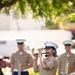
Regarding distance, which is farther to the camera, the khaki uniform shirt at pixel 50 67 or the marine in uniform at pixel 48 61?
the khaki uniform shirt at pixel 50 67

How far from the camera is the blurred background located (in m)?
13.5

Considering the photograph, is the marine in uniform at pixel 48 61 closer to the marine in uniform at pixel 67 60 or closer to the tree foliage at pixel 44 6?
the marine in uniform at pixel 67 60

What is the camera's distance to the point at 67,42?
363 inches

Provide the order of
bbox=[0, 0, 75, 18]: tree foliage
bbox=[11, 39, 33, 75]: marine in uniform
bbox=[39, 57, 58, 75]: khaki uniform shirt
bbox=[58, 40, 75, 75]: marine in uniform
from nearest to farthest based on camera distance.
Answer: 1. bbox=[39, 57, 58, 75]: khaki uniform shirt
2. bbox=[58, 40, 75, 75]: marine in uniform
3. bbox=[11, 39, 33, 75]: marine in uniform
4. bbox=[0, 0, 75, 18]: tree foliage

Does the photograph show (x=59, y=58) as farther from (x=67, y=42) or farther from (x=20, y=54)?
(x=20, y=54)

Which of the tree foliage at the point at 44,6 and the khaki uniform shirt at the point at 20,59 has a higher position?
the tree foliage at the point at 44,6

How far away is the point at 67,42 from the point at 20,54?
1.33 meters

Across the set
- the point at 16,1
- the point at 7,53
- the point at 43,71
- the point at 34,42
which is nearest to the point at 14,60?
the point at 43,71

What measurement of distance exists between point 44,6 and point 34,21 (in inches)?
321

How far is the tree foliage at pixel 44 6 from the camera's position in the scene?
13.3 metres

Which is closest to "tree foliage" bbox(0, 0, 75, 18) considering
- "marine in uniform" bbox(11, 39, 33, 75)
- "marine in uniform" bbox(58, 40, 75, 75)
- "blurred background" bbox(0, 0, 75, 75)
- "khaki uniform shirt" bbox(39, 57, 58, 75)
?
"blurred background" bbox(0, 0, 75, 75)

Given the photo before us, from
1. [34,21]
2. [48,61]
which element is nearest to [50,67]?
[48,61]

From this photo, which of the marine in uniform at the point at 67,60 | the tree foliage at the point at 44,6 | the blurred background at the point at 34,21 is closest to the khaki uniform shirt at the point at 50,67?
the marine in uniform at the point at 67,60

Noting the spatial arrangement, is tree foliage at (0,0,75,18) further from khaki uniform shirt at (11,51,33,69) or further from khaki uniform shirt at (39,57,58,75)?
khaki uniform shirt at (39,57,58,75)
